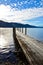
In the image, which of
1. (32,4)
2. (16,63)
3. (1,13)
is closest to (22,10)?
(32,4)

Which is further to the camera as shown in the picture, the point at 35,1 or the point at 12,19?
the point at 12,19

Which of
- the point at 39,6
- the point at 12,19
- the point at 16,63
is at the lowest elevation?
the point at 16,63

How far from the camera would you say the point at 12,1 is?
18.2ft

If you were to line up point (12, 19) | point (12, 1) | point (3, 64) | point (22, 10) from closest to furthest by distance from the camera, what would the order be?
point (3, 64) → point (12, 1) → point (22, 10) → point (12, 19)

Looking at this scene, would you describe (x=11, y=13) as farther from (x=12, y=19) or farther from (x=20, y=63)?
(x=20, y=63)

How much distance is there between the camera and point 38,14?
6484 millimetres

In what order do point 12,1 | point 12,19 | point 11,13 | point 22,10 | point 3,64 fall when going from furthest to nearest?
1. point 12,19
2. point 11,13
3. point 22,10
4. point 12,1
5. point 3,64

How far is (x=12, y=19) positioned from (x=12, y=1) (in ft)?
5.99

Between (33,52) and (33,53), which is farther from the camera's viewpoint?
(33,52)

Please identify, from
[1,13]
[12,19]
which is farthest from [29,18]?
[1,13]

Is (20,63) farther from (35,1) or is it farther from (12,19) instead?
(12,19)

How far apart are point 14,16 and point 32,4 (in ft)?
4.60

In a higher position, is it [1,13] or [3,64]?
[1,13]

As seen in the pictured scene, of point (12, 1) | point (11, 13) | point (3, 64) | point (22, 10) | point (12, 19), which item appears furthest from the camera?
point (12, 19)
